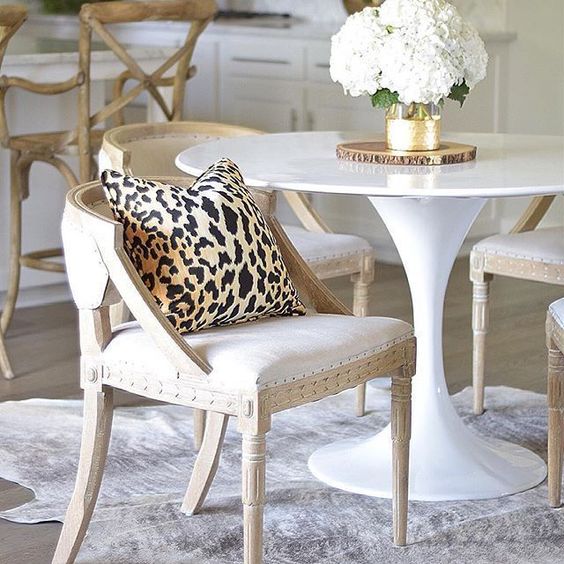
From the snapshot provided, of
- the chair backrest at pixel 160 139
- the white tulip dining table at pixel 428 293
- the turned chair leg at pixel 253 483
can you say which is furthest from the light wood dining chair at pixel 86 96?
the turned chair leg at pixel 253 483

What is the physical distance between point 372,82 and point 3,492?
1.26 metres

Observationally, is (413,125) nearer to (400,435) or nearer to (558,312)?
(558,312)

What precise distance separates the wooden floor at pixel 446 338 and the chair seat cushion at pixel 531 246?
0.54 metres

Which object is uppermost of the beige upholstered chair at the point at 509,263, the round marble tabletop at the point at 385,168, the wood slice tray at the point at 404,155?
the wood slice tray at the point at 404,155

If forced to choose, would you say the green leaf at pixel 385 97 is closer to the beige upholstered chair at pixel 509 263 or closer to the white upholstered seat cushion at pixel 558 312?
the white upholstered seat cushion at pixel 558 312

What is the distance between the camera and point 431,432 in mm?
3066

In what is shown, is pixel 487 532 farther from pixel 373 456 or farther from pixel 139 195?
pixel 139 195

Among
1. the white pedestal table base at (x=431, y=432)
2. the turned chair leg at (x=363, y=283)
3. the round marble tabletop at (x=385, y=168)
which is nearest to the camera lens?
the round marble tabletop at (x=385, y=168)

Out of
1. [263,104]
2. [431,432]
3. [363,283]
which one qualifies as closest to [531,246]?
[363,283]

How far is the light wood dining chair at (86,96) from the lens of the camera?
13.1 feet

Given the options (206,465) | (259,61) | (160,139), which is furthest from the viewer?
(259,61)

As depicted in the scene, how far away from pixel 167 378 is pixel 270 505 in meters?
0.67

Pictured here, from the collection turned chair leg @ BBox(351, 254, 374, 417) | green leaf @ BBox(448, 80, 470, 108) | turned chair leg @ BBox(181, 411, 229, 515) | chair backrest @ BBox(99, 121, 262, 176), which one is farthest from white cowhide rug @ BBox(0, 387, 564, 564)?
green leaf @ BBox(448, 80, 470, 108)

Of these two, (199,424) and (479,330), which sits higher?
(479,330)
